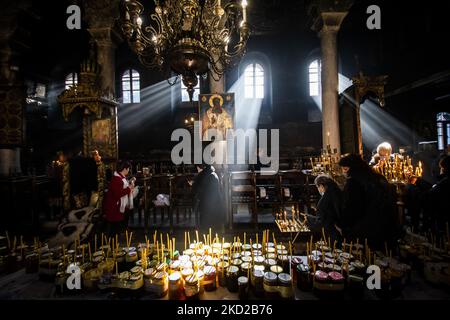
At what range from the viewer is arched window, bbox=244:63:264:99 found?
12.8 metres

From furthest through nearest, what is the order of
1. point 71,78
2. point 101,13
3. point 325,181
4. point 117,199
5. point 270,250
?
point 71,78 < point 101,13 < point 117,199 < point 325,181 < point 270,250

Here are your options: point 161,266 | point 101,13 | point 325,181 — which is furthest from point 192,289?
point 101,13

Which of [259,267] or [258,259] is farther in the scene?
[258,259]

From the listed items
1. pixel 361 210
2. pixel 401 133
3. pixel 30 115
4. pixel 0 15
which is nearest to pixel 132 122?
pixel 30 115

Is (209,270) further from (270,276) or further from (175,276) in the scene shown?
(270,276)

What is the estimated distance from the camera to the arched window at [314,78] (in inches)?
492

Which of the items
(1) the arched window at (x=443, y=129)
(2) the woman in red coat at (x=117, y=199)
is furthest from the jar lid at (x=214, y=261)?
(1) the arched window at (x=443, y=129)

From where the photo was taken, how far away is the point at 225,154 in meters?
6.82

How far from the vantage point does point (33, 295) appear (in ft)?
5.37

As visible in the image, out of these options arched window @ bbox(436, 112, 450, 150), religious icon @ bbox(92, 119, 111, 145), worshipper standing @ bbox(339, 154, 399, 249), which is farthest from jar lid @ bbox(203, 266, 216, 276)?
arched window @ bbox(436, 112, 450, 150)

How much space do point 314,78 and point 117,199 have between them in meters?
12.4

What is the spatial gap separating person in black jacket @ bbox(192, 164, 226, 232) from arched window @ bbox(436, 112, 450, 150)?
12.0m

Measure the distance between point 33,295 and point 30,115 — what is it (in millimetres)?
14152
